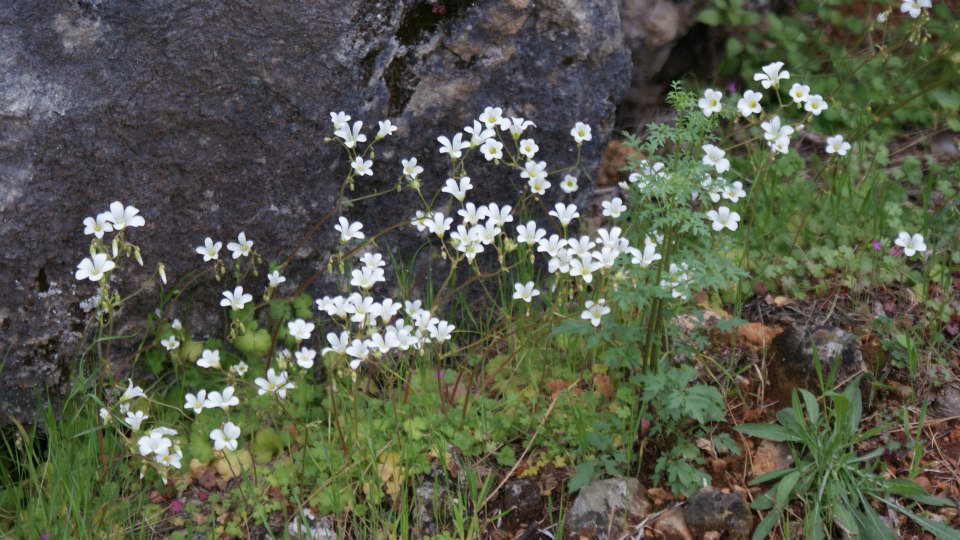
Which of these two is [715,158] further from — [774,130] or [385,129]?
[385,129]

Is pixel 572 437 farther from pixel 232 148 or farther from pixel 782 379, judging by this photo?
pixel 232 148

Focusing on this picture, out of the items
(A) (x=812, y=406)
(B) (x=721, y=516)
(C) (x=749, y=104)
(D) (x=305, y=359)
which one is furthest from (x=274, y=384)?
(C) (x=749, y=104)

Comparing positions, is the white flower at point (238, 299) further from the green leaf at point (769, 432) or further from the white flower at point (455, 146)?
the green leaf at point (769, 432)

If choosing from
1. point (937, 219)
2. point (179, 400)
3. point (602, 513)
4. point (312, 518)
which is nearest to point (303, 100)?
point (179, 400)

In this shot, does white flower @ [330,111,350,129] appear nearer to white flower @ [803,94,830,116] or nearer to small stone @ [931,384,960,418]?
white flower @ [803,94,830,116]

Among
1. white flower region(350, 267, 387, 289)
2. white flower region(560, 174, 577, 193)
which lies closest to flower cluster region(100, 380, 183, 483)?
white flower region(350, 267, 387, 289)
